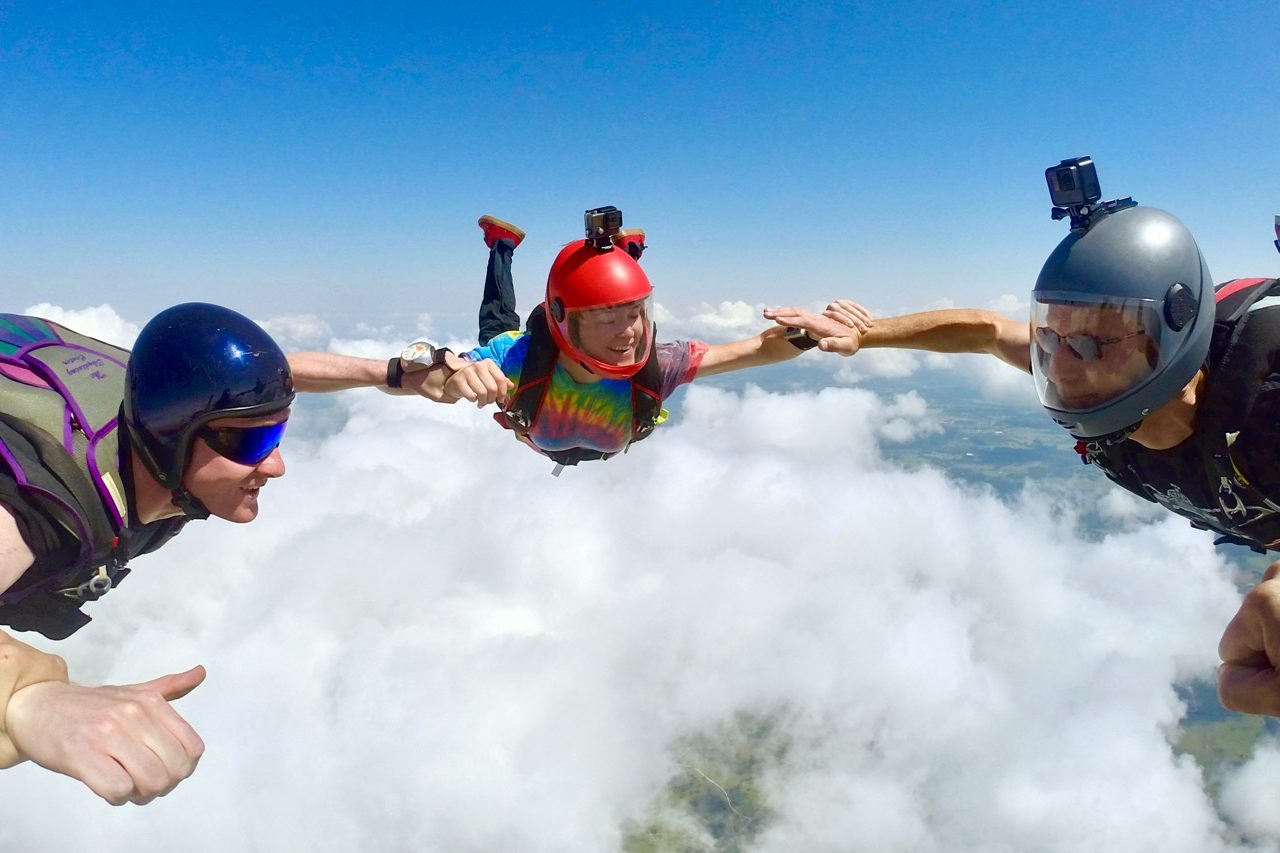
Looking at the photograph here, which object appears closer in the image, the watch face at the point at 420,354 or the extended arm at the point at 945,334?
the watch face at the point at 420,354

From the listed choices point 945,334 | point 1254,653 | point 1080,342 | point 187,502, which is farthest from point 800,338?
point 187,502

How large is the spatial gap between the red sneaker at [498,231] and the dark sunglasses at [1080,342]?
5.12 metres

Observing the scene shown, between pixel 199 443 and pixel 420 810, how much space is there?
738ft

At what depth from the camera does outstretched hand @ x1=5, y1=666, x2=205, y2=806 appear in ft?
4.79

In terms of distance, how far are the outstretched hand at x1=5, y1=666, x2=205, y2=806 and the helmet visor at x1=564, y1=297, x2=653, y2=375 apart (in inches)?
137

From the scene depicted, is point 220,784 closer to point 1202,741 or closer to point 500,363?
point 500,363

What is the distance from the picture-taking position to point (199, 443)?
116 inches

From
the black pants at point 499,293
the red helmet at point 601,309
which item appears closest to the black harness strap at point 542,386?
the red helmet at point 601,309

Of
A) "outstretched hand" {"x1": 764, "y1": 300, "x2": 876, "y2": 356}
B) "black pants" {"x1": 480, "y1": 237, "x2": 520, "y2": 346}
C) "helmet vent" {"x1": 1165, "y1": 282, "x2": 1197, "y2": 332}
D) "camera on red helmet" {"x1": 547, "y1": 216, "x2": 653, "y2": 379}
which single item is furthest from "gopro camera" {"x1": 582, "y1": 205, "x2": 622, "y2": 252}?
"helmet vent" {"x1": 1165, "y1": 282, "x2": 1197, "y2": 332}

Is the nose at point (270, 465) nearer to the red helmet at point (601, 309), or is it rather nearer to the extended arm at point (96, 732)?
the extended arm at point (96, 732)

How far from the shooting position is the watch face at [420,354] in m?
3.91

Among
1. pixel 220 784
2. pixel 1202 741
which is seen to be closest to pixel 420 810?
pixel 220 784

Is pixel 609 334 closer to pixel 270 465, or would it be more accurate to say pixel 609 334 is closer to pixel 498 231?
pixel 270 465

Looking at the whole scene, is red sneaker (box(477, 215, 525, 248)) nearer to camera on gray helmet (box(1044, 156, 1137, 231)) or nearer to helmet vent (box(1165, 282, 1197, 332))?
camera on gray helmet (box(1044, 156, 1137, 231))
